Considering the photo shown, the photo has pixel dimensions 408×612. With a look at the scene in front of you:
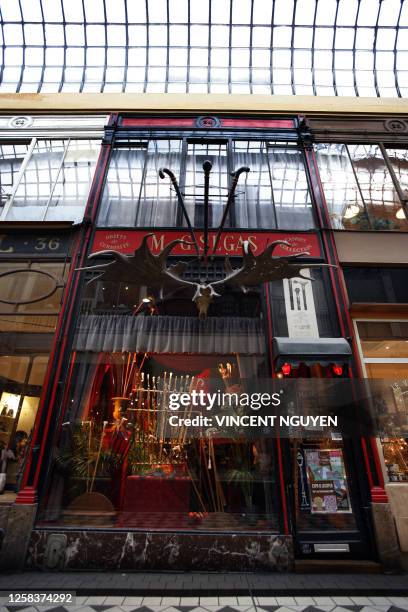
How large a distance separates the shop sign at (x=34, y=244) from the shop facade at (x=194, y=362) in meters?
0.09

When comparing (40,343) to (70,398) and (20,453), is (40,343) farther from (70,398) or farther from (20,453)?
(20,453)

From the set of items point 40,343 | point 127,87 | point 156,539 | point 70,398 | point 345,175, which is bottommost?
point 156,539

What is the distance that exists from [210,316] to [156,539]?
3.88 meters

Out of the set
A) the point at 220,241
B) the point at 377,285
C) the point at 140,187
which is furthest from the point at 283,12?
the point at 377,285

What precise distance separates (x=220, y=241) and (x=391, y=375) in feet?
14.7

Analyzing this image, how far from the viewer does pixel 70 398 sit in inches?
233

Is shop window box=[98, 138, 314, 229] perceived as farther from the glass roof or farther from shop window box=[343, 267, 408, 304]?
the glass roof

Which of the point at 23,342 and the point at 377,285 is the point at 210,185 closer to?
the point at 377,285

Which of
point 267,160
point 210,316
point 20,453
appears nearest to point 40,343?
point 20,453

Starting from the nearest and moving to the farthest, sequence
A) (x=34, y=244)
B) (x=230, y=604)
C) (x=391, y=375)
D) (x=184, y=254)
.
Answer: (x=230, y=604), (x=391, y=375), (x=184, y=254), (x=34, y=244)

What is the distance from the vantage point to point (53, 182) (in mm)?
8570

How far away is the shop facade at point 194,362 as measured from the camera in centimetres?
496

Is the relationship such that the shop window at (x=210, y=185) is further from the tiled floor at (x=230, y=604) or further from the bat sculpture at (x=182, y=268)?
the tiled floor at (x=230, y=604)

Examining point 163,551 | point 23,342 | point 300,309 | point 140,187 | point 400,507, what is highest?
point 140,187
